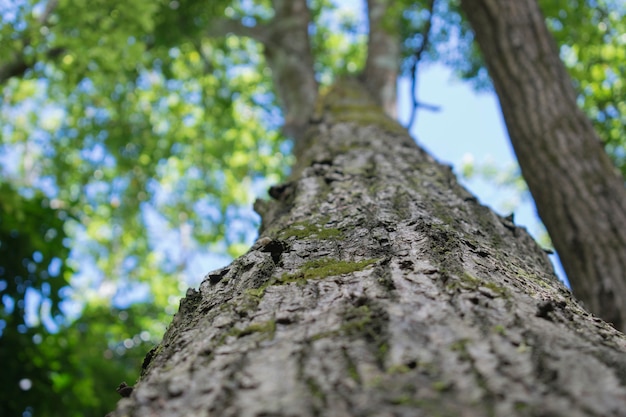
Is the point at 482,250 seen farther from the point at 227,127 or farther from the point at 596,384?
the point at 227,127

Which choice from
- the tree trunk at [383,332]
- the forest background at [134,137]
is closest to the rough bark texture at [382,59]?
the forest background at [134,137]

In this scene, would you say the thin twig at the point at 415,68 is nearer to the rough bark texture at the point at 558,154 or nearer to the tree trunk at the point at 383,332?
the rough bark texture at the point at 558,154

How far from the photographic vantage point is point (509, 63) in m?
4.03

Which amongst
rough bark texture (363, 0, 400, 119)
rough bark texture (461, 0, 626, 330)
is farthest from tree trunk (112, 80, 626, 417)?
rough bark texture (363, 0, 400, 119)

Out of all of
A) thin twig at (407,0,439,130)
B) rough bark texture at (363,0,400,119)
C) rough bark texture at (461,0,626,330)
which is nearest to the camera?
rough bark texture at (461,0,626,330)

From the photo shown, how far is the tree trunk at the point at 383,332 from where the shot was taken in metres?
0.90

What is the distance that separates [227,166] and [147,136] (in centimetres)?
235

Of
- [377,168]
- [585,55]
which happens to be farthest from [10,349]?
[585,55]

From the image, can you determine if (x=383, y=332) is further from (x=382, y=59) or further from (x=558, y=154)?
(x=382, y=59)

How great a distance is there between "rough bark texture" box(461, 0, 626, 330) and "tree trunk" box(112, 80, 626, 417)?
1535 millimetres

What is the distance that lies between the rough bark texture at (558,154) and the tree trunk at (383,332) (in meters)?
1.53

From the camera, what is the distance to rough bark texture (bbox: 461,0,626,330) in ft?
10.8

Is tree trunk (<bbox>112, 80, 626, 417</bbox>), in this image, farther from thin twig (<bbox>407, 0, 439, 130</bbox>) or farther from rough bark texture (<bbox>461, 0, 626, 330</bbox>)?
thin twig (<bbox>407, 0, 439, 130</bbox>)

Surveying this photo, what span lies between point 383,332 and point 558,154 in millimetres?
3026
